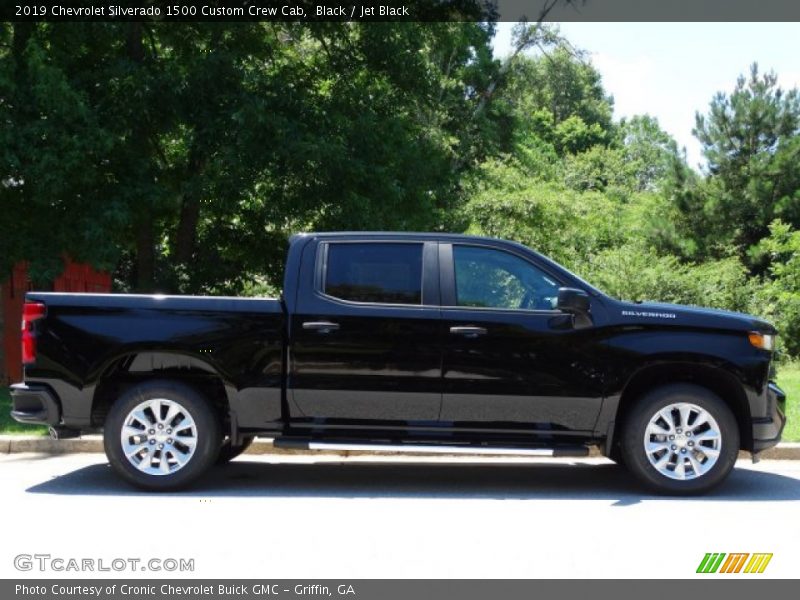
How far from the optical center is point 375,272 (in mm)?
8664

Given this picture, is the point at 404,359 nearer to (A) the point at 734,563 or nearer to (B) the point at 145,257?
(A) the point at 734,563

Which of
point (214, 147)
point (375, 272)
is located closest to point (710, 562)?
point (375, 272)

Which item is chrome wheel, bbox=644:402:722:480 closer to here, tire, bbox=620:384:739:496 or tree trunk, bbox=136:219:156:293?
tire, bbox=620:384:739:496

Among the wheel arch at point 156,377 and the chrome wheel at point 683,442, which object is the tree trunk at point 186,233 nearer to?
the wheel arch at point 156,377

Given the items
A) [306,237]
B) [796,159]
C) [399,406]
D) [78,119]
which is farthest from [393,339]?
[796,159]

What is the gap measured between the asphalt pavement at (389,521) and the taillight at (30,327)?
3.40 feet

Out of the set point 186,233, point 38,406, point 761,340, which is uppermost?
point 186,233

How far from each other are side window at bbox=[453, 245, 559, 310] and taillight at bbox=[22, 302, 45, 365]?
3.25 meters

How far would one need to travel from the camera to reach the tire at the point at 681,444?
8.35 m

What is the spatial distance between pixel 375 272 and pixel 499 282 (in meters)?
0.98

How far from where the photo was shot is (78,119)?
16531 mm

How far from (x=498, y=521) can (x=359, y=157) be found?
1225 centimetres

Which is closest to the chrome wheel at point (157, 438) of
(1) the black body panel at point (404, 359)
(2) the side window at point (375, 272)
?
(1) the black body panel at point (404, 359)

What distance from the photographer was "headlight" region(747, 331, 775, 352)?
27.7ft
